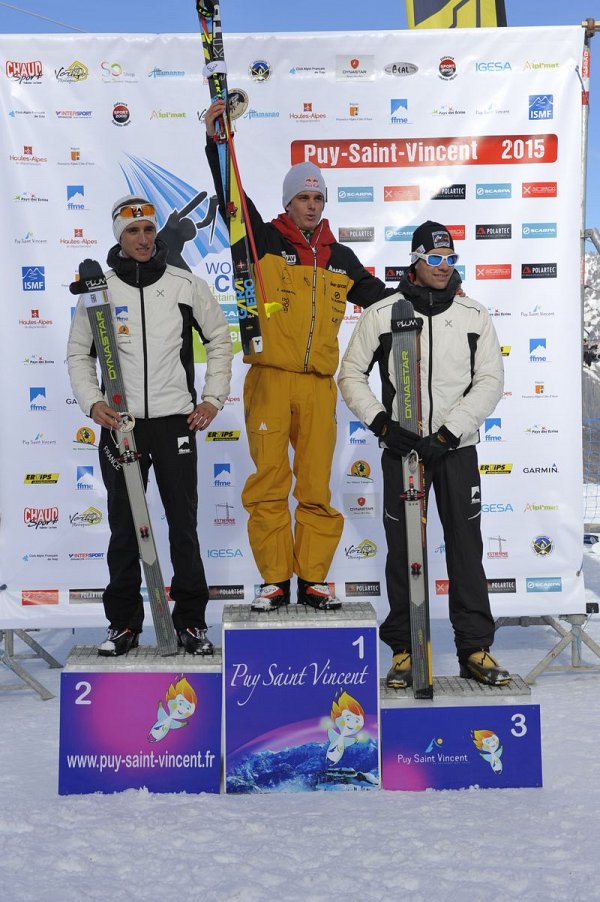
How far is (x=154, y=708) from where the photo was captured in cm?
314

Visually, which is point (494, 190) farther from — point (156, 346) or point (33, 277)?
point (33, 277)

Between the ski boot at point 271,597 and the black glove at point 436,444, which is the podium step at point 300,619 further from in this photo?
the black glove at point 436,444

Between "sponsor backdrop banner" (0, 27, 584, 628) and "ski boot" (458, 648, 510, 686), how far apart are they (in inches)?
59.9

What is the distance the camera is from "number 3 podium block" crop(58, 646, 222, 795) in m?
3.11

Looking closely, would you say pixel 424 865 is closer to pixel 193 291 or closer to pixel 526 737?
pixel 526 737

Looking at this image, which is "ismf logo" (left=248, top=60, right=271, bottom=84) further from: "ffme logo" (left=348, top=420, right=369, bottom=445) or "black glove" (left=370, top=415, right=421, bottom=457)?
"black glove" (left=370, top=415, right=421, bottom=457)

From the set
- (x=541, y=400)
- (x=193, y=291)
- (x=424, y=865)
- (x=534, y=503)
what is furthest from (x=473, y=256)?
(x=424, y=865)

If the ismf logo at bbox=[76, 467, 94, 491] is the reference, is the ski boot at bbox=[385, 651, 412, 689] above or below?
below

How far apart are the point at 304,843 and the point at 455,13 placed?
510cm

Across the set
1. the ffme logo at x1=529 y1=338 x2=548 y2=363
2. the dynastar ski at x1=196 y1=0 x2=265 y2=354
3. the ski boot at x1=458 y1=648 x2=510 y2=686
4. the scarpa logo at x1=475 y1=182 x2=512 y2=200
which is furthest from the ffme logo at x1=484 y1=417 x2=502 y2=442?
the dynastar ski at x1=196 y1=0 x2=265 y2=354

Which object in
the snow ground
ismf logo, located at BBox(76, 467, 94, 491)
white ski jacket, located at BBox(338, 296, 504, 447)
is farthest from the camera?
ismf logo, located at BBox(76, 467, 94, 491)

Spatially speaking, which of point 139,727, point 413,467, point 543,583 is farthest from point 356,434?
point 139,727

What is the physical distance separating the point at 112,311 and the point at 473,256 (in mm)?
2230

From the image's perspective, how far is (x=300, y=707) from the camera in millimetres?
3125
